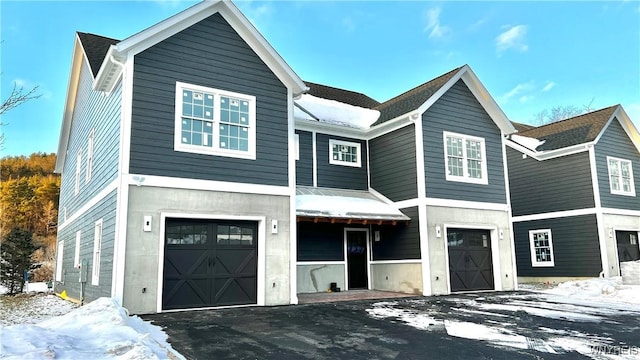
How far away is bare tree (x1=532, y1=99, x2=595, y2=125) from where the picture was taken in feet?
138

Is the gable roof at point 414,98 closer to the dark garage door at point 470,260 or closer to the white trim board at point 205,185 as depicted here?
the dark garage door at point 470,260

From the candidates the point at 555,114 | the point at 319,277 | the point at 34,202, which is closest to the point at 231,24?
the point at 319,277

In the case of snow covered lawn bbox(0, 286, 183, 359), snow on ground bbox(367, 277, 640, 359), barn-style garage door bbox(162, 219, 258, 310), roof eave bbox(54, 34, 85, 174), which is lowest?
snow on ground bbox(367, 277, 640, 359)

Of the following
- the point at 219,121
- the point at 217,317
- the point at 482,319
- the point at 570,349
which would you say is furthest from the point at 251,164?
the point at 570,349

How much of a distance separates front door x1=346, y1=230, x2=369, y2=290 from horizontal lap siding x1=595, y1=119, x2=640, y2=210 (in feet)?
31.4

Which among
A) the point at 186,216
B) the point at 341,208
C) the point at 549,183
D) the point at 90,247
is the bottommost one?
the point at 90,247

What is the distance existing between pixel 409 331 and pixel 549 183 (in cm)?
1396

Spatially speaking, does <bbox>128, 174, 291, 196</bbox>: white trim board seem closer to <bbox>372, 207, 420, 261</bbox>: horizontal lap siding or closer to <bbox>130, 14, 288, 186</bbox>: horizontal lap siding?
<bbox>130, 14, 288, 186</bbox>: horizontal lap siding

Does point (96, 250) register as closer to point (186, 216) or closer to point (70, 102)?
point (186, 216)

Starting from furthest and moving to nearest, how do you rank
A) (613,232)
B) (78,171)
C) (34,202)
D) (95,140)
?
(34,202) → (613,232) → (78,171) → (95,140)

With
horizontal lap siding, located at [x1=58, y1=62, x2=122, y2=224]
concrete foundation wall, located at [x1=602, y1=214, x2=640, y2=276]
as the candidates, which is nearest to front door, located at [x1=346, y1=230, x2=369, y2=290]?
horizontal lap siding, located at [x1=58, y1=62, x2=122, y2=224]

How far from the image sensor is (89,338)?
5453mm

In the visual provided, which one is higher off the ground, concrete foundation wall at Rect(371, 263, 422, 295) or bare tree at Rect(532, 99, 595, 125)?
bare tree at Rect(532, 99, 595, 125)

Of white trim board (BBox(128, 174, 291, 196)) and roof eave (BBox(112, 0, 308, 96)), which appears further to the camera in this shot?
roof eave (BBox(112, 0, 308, 96))
